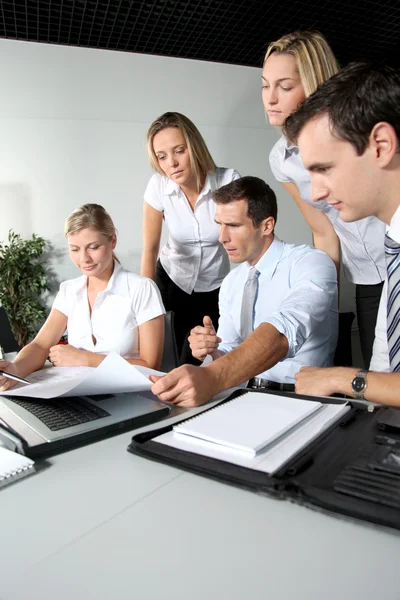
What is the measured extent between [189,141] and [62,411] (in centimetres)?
189

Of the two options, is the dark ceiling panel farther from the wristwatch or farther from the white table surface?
the white table surface

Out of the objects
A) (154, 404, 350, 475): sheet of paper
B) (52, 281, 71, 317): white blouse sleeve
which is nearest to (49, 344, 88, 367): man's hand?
(52, 281, 71, 317): white blouse sleeve

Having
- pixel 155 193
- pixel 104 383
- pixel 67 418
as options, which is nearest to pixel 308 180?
pixel 155 193

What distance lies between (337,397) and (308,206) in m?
1.26

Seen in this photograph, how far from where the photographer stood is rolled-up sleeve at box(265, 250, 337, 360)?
61.1 inches

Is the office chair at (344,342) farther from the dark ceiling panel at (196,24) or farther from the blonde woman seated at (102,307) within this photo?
the dark ceiling panel at (196,24)

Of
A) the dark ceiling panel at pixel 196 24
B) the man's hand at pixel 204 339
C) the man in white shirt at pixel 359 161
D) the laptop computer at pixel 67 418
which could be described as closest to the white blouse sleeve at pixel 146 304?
the man's hand at pixel 204 339

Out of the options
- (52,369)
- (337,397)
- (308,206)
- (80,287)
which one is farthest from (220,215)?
(337,397)

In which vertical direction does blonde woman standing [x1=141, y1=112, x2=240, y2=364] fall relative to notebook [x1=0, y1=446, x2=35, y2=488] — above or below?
above

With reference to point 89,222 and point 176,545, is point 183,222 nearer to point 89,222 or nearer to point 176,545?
point 89,222

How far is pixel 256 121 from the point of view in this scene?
5.40 m

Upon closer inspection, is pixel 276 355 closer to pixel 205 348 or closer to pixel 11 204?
pixel 205 348

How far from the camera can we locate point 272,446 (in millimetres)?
888

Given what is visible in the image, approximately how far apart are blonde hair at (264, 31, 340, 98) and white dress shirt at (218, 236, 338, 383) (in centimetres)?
62
